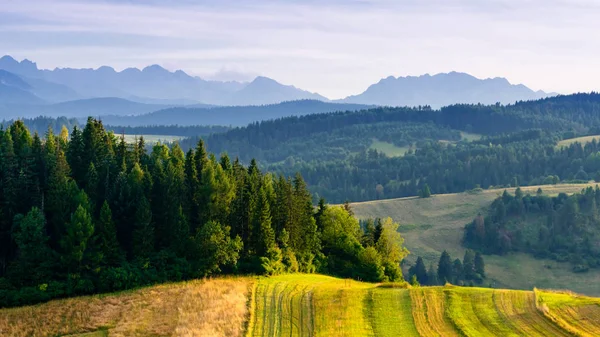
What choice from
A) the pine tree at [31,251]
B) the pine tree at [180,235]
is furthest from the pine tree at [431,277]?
the pine tree at [31,251]

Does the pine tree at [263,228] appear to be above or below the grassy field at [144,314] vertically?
above

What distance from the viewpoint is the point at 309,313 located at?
2099 inches

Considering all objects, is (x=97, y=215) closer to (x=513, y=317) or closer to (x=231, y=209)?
(x=231, y=209)

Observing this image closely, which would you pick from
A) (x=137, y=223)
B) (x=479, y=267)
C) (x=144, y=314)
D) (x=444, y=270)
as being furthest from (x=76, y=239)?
(x=479, y=267)

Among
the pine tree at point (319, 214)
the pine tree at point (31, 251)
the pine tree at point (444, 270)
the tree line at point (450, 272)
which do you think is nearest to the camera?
the pine tree at point (31, 251)

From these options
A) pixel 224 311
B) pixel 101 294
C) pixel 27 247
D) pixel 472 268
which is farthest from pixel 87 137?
pixel 472 268

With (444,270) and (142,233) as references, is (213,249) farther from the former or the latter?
(444,270)

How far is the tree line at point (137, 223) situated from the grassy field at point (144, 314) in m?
4.13

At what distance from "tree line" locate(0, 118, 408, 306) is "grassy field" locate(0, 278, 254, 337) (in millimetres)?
4126

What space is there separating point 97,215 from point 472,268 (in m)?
125

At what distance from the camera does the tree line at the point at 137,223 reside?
212ft

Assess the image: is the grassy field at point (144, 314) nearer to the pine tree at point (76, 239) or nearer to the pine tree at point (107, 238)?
the pine tree at point (76, 239)

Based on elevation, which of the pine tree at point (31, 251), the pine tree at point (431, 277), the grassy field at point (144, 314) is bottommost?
the pine tree at point (431, 277)

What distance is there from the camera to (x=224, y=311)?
5362cm
